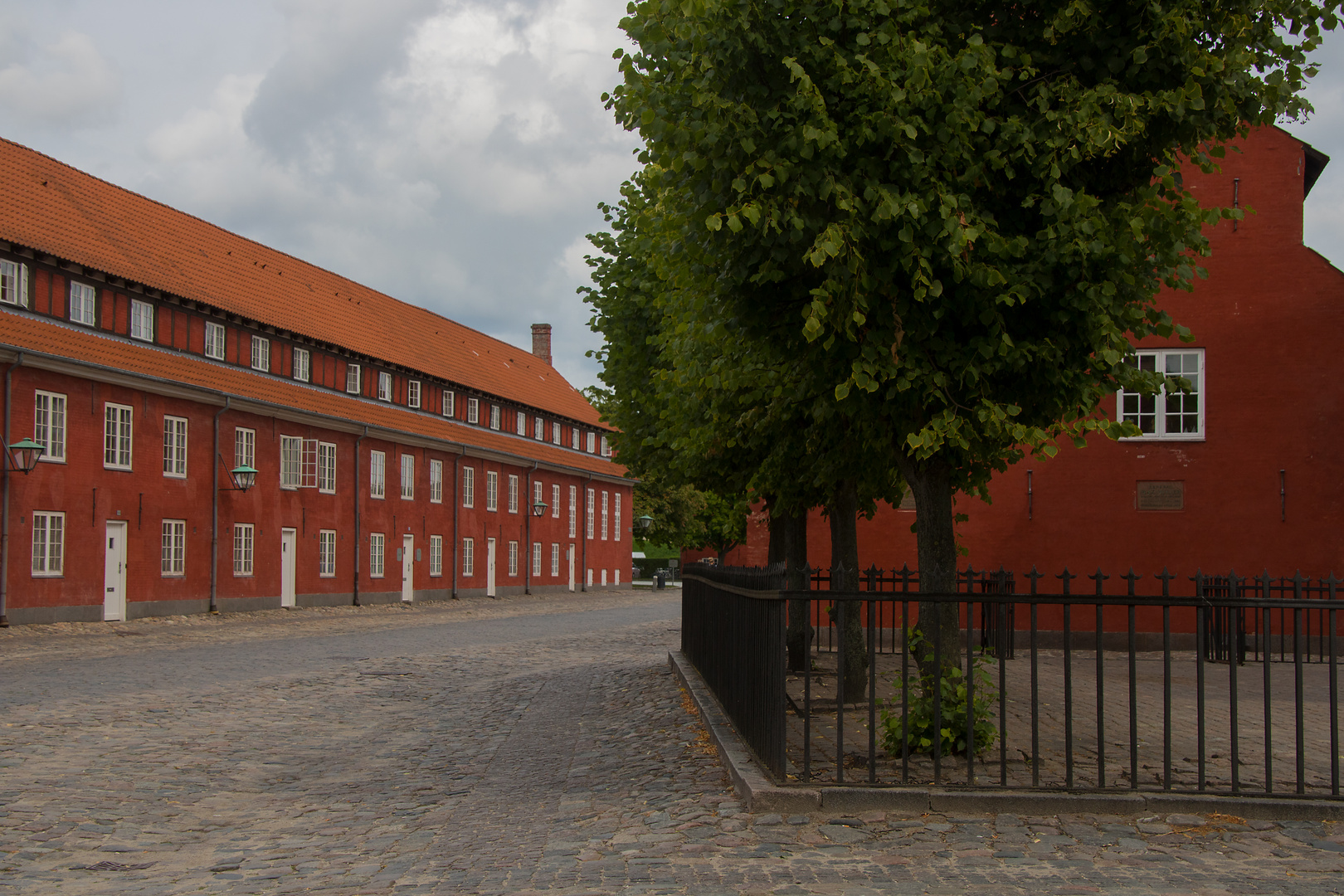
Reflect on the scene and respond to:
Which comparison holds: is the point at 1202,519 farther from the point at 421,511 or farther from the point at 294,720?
the point at 421,511

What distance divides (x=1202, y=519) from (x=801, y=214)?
619 inches

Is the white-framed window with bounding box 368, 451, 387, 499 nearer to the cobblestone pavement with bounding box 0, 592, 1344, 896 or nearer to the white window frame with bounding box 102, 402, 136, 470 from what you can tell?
the white window frame with bounding box 102, 402, 136, 470

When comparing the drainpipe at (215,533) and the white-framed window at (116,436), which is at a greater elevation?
the white-framed window at (116,436)

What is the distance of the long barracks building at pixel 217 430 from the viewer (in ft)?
85.2

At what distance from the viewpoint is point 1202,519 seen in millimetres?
20078

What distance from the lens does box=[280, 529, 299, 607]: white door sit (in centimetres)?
3419

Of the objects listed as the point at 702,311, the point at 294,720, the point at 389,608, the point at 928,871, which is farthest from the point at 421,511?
the point at 928,871

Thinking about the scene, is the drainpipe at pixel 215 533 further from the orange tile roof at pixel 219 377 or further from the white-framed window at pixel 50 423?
the white-framed window at pixel 50 423

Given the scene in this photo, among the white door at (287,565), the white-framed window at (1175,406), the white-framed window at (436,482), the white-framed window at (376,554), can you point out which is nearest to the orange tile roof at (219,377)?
the white-framed window at (436,482)

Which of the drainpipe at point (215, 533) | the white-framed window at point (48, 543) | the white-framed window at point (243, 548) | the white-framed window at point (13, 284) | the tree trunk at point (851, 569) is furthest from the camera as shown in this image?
the white-framed window at point (243, 548)

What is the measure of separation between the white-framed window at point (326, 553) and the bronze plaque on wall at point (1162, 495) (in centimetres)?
2486

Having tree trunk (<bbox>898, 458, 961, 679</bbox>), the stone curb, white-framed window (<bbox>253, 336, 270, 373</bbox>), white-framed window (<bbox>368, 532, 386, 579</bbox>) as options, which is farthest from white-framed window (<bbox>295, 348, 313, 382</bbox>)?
the stone curb

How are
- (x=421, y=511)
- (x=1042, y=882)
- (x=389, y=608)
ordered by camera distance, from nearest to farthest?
(x=1042, y=882), (x=389, y=608), (x=421, y=511)

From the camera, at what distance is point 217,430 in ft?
103
